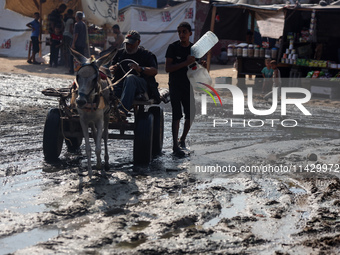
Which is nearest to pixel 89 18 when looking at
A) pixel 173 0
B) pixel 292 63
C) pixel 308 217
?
pixel 173 0

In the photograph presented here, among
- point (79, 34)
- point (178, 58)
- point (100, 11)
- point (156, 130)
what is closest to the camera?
point (156, 130)

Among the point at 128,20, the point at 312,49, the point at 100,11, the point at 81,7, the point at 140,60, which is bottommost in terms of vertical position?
the point at 140,60

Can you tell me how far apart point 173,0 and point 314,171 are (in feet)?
64.5

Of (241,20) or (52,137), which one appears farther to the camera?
(241,20)

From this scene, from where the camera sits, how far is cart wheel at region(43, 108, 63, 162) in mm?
8195

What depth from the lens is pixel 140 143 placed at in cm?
810

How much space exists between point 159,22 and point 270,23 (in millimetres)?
7640

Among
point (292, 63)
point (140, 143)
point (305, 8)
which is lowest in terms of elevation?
point (140, 143)

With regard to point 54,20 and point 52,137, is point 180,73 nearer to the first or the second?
point 52,137

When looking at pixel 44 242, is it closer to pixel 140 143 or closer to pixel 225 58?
pixel 140 143

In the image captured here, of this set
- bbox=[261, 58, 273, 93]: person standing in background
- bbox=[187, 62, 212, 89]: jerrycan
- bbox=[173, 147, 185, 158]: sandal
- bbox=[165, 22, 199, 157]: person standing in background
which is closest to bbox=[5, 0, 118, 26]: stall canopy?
bbox=[261, 58, 273, 93]: person standing in background

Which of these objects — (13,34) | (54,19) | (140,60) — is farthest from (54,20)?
(140,60)

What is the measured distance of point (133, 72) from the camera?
341 inches

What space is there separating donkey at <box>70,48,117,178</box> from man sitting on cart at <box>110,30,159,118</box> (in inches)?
15.6
